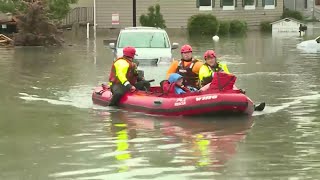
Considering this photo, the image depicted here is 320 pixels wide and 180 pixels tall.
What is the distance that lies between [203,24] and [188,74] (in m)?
32.0

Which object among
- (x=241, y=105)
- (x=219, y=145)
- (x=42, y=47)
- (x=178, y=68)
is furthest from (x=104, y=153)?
(x=42, y=47)

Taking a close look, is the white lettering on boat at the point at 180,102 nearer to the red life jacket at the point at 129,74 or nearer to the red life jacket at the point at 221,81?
the red life jacket at the point at 221,81

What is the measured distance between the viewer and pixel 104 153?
397 inches

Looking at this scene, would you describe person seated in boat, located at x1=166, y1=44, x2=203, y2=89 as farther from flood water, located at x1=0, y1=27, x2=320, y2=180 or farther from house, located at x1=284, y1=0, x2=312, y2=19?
house, located at x1=284, y1=0, x2=312, y2=19

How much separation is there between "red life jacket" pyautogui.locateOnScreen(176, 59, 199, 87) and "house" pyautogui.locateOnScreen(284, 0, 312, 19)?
47038 mm

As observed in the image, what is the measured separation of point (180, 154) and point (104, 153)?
110 centimetres

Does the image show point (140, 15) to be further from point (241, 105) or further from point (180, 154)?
point (180, 154)

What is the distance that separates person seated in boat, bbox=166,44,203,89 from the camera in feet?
47.2

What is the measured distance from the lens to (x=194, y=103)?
13078mm

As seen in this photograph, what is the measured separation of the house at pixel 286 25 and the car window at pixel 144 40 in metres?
29.8

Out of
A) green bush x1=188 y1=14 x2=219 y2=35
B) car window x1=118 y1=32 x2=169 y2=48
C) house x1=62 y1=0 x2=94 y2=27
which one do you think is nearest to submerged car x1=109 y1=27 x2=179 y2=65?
car window x1=118 y1=32 x2=169 y2=48

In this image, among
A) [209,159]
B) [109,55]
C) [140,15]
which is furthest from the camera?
[140,15]

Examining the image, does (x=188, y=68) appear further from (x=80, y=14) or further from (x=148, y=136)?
(x=80, y=14)

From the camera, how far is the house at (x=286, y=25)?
49938 millimetres
